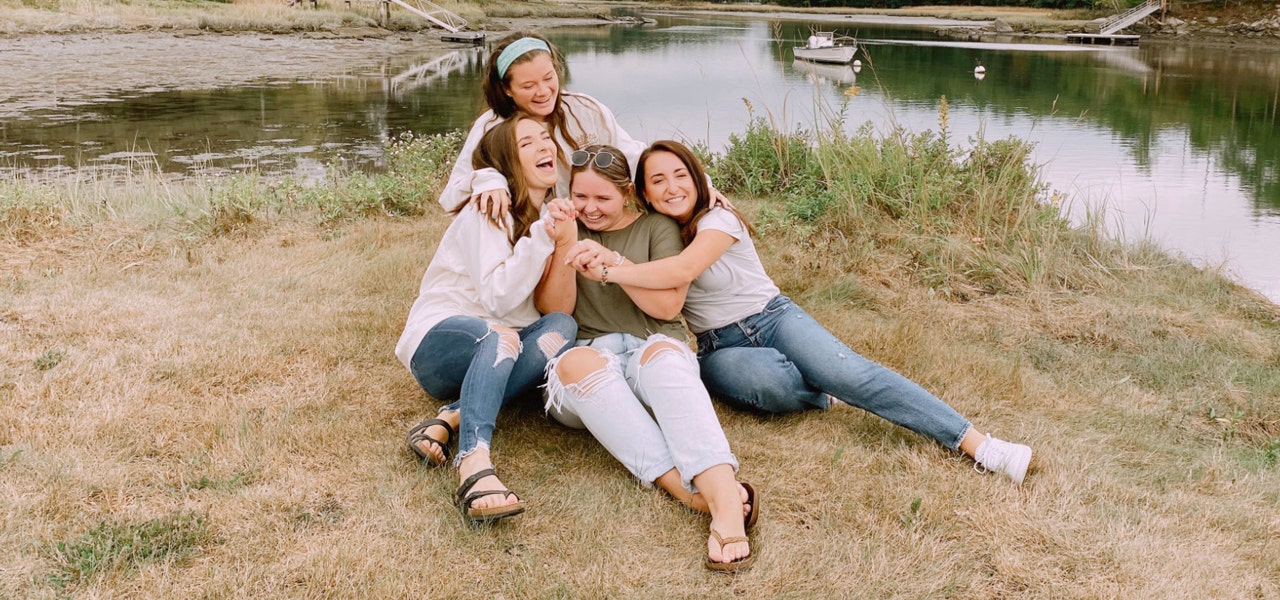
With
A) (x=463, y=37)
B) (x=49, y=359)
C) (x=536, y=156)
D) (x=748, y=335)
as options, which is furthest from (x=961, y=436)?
(x=463, y=37)

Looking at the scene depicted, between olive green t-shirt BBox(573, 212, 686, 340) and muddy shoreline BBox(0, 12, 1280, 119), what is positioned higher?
muddy shoreline BBox(0, 12, 1280, 119)

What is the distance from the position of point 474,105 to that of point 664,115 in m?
4.17

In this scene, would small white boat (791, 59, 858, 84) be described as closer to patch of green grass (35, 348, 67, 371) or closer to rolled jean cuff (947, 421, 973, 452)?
rolled jean cuff (947, 421, 973, 452)

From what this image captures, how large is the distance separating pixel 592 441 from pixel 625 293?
58cm

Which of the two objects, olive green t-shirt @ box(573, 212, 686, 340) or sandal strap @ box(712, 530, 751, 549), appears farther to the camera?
olive green t-shirt @ box(573, 212, 686, 340)

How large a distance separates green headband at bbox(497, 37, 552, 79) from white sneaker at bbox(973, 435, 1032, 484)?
A: 2.23m

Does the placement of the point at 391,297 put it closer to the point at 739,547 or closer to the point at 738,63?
the point at 739,547

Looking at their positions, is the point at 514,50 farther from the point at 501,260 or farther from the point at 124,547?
the point at 124,547

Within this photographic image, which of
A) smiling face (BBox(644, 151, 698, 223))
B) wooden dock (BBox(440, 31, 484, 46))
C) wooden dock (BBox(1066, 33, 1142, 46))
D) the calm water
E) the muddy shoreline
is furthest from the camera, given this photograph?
wooden dock (BBox(1066, 33, 1142, 46))

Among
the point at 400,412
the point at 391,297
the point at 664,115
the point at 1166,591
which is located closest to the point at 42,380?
Answer: the point at 400,412

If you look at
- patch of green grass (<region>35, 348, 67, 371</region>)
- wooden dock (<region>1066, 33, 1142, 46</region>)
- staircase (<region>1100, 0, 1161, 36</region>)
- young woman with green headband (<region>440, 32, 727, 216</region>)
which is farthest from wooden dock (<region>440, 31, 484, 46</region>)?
young woman with green headband (<region>440, 32, 727, 216</region>)

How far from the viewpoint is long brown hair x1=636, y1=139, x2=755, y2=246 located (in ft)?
10.8

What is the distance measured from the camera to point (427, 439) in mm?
3148

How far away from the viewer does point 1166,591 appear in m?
2.47
